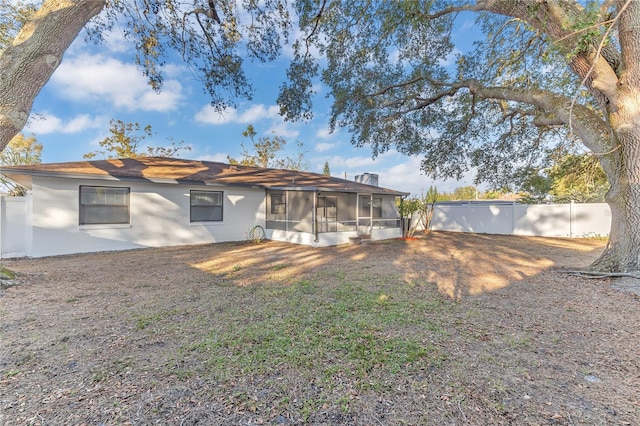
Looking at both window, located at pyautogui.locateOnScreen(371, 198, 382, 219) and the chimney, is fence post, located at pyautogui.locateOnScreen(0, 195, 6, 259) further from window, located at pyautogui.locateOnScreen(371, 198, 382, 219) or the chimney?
the chimney

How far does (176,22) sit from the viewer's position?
6.40m

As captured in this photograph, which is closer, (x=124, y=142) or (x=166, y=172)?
(x=166, y=172)

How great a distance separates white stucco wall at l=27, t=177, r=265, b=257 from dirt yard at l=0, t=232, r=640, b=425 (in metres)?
3.28

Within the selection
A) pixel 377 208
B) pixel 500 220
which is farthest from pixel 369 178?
pixel 500 220

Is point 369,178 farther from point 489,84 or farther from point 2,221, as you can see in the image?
point 2,221

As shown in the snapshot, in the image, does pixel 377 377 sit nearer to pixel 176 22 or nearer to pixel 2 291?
pixel 2 291

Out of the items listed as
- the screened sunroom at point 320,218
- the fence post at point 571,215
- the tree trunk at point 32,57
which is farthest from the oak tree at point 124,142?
the fence post at point 571,215

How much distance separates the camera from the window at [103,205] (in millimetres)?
8680

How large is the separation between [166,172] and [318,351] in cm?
1019

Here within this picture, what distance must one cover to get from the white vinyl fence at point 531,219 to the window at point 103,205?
662 inches

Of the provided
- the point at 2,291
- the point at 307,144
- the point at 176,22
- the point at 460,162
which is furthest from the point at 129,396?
the point at 307,144

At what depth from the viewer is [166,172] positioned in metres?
10.6

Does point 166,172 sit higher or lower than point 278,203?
higher

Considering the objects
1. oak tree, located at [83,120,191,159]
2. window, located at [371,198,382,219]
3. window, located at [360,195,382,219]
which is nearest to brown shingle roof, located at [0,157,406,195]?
window, located at [360,195,382,219]
